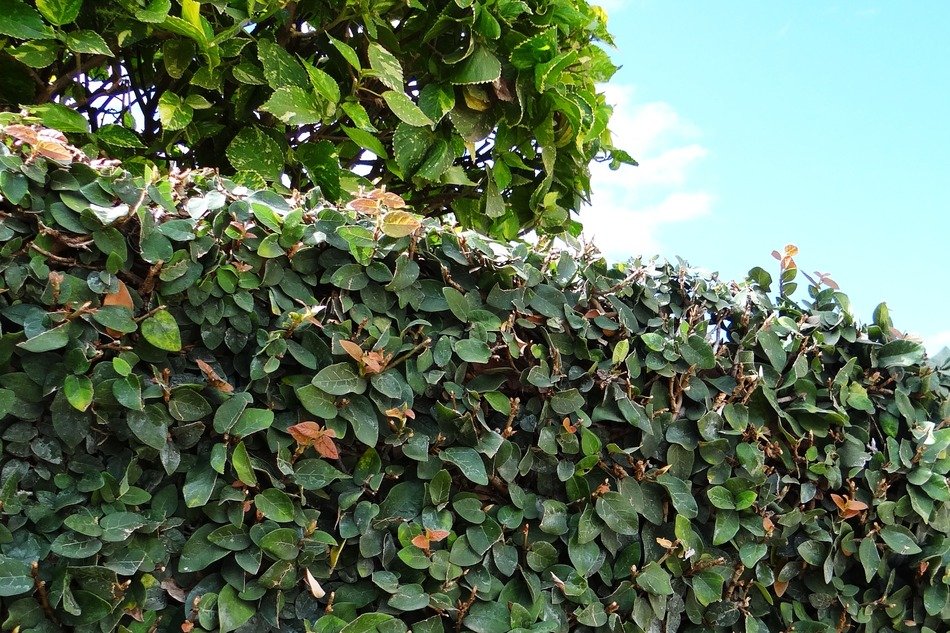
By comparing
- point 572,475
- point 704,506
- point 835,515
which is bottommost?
point 572,475

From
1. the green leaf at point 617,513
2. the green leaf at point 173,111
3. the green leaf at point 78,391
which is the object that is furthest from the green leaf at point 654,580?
the green leaf at point 173,111

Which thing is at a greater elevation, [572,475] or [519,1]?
[519,1]

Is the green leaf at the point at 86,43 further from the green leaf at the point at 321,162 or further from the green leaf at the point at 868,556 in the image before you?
the green leaf at the point at 868,556

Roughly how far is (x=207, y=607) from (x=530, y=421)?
99 cm

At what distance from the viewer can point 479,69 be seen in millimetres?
3023

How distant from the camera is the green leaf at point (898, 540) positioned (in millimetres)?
2631

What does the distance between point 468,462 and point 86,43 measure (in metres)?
1.84

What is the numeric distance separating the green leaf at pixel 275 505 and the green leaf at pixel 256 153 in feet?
4.52

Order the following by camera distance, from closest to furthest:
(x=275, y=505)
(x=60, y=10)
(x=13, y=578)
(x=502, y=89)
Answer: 1. (x=13, y=578)
2. (x=275, y=505)
3. (x=60, y=10)
4. (x=502, y=89)

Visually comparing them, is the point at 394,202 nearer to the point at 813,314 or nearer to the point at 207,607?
the point at 207,607

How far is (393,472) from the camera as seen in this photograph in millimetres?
2096

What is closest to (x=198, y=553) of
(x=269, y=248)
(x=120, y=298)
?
(x=120, y=298)

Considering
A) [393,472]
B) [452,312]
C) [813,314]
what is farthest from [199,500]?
[813,314]

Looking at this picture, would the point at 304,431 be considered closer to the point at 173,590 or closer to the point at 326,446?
the point at 326,446
